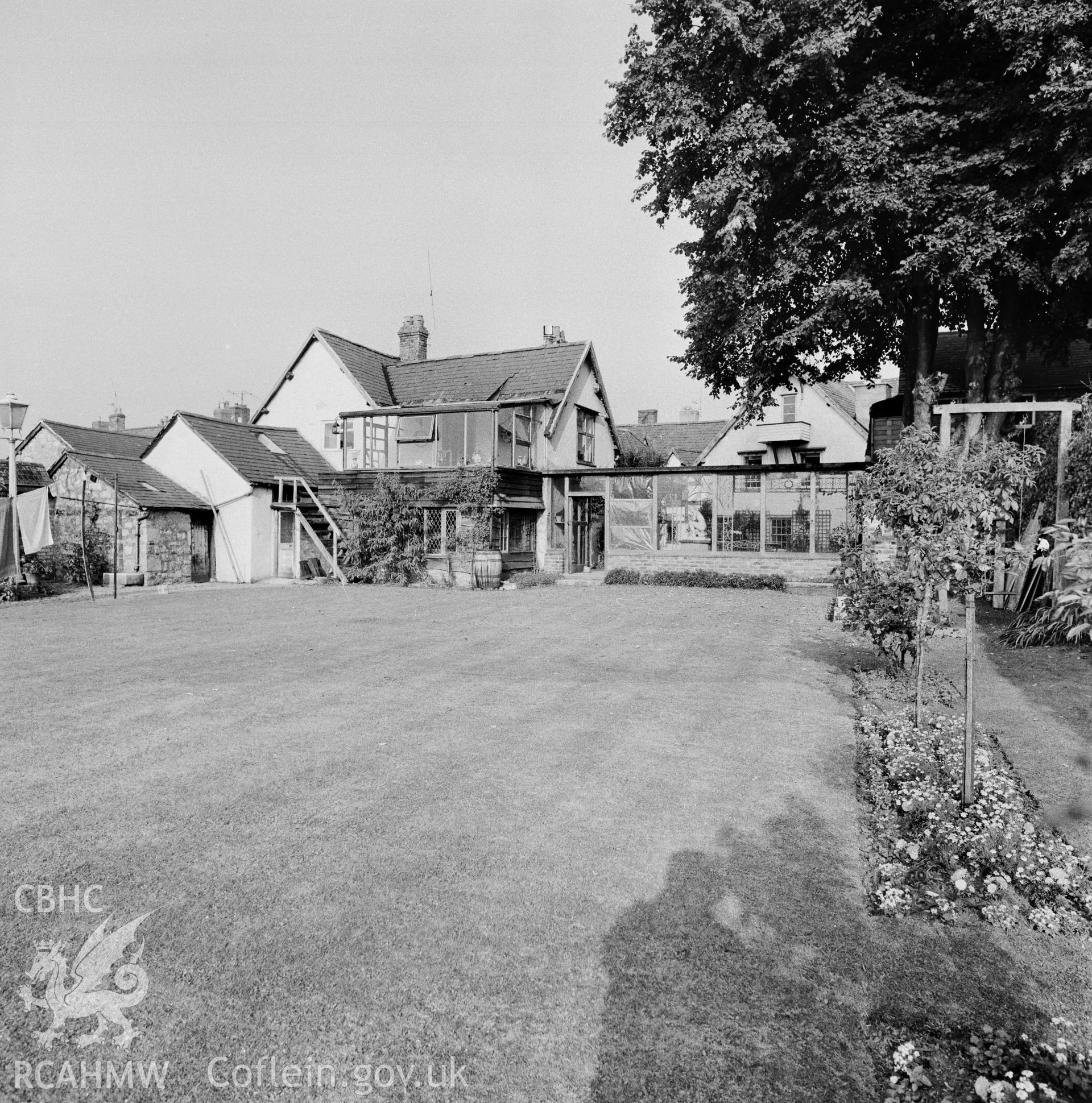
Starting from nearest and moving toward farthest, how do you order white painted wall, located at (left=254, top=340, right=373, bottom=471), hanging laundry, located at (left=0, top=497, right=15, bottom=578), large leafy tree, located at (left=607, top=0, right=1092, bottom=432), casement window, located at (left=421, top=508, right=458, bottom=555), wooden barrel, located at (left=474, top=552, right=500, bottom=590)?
large leafy tree, located at (left=607, top=0, right=1092, bottom=432)
hanging laundry, located at (left=0, top=497, right=15, bottom=578)
wooden barrel, located at (left=474, top=552, right=500, bottom=590)
casement window, located at (left=421, top=508, right=458, bottom=555)
white painted wall, located at (left=254, top=340, right=373, bottom=471)

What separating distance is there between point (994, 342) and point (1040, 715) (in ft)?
42.2

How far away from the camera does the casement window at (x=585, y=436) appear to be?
2904 cm

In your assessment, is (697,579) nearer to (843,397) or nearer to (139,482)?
(843,397)

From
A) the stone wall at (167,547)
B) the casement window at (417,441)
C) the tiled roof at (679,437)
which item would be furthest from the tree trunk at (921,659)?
the tiled roof at (679,437)

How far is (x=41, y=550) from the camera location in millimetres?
22375

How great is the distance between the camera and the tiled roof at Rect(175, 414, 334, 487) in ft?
82.1

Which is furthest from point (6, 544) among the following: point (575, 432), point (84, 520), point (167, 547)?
point (575, 432)

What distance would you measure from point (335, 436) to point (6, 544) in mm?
12159

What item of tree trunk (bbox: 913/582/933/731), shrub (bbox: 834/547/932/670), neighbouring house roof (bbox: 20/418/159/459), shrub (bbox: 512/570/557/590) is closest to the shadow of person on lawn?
tree trunk (bbox: 913/582/933/731)

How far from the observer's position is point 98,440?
108 ft

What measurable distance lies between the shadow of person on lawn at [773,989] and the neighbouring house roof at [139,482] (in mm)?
23454

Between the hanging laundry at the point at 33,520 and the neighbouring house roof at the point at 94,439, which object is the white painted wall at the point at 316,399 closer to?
the neighbouring house roof at the point at 94,439

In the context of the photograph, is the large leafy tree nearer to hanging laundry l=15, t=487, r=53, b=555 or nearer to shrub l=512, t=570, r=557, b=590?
shrub l=512, t=570, r=557, b=590

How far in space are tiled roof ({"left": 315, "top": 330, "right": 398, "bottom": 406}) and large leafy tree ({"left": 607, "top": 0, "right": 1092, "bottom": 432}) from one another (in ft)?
45.4
